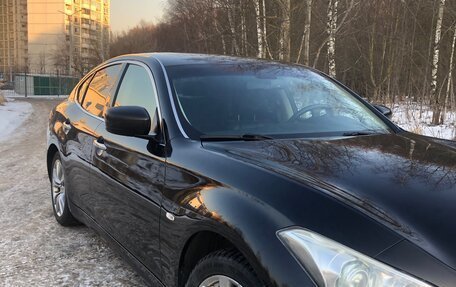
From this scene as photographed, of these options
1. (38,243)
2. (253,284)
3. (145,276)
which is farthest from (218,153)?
(38,243)

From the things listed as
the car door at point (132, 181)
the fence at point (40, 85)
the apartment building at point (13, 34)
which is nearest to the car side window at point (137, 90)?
the car door at point (132, 181)

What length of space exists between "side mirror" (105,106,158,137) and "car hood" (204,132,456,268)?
45cm

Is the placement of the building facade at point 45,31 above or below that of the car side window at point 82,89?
above

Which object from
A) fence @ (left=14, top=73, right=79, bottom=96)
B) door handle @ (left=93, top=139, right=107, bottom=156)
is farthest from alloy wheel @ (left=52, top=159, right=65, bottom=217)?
fence @ (left=14, top=73, right=79, bottom=96)

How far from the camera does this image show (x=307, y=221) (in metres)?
1.77

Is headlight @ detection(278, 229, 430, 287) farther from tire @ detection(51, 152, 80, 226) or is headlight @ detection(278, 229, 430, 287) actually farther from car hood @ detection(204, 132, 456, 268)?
tire @ detection(51, 152, 80, 226)

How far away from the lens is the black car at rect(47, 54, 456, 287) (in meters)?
1.69

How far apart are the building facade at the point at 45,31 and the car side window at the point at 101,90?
86.2 meters

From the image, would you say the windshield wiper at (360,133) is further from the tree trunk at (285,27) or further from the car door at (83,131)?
the tree trunk at (285,27)

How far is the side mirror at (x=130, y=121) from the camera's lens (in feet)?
9.10

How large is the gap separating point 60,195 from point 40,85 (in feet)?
166

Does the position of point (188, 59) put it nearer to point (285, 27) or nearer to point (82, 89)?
point (82, 89)

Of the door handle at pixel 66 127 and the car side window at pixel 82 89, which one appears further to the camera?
the car side window at pixel 82 89

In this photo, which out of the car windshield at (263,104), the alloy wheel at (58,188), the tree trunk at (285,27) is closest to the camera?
the car windshield at (263,104)
